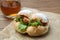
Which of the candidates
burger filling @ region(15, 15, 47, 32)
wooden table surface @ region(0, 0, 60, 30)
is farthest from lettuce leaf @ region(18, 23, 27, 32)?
wooden table surface @ region(0, 0, 60, 30)

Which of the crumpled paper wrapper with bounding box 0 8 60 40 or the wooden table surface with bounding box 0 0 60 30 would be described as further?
the wooden table surface with bounding box 0 0 60 30

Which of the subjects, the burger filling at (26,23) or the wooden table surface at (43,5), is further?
the wooden table surface at (43,5)

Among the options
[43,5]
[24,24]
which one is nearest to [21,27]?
[24,24]

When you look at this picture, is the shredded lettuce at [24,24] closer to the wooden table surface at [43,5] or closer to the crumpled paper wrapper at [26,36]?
the crumpled paper wrapper at [26,36]

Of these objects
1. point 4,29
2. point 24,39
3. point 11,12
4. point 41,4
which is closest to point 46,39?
point 24,39

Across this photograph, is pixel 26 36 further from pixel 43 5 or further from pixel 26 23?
pixel 43 5

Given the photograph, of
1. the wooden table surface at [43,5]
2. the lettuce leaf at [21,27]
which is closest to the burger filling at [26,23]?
the lettuce leaf at [21,27]

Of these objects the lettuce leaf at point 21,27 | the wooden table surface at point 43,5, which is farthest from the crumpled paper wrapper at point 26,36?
the wooden table surface at point 43,5

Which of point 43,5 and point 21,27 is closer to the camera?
point 21,27

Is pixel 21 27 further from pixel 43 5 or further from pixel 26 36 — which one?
pixel 43 5

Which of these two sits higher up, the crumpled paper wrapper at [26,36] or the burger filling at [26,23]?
the burger filling at [26,23]

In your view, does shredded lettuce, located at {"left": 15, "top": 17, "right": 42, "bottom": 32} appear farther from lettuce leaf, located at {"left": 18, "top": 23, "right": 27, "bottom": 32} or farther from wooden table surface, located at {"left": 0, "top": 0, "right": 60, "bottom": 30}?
wooden table surface, located at {"left": 0, "top": 0, "right": 60, "bottom": 30}

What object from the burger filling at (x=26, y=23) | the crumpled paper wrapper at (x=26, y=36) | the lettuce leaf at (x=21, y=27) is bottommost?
the crumpled paper wrapper at (x=26, y=36)
